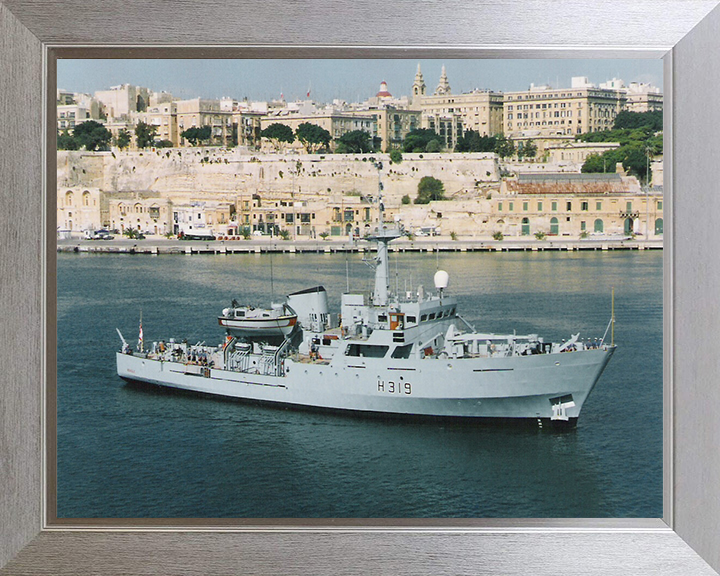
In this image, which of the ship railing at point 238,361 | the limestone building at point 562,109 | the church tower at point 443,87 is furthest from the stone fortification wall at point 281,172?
the ship railing at point 238,361

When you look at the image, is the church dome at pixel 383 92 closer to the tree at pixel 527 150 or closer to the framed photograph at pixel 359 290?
the framed photograph at pixel 359 290

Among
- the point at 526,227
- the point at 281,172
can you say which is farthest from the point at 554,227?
the point at 281,172

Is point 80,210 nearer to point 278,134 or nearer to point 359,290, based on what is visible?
point 278,134

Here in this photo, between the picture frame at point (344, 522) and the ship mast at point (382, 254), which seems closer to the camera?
the picture frame at point (344, 522)

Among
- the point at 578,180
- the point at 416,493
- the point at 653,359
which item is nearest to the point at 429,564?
the point at 416,493

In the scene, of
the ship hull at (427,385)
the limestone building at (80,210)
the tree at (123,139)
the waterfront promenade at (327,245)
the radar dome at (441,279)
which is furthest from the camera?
the ship hull at (427,385)

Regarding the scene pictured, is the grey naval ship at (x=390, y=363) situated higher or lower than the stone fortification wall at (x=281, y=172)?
lower

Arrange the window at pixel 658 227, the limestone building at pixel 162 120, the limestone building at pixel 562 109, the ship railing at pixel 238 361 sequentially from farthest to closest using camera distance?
the ship railing at pixel 238 361, the limestone building at pixel 162 120, the limestone building at pixel 562 109, the window at pixel 658 227
